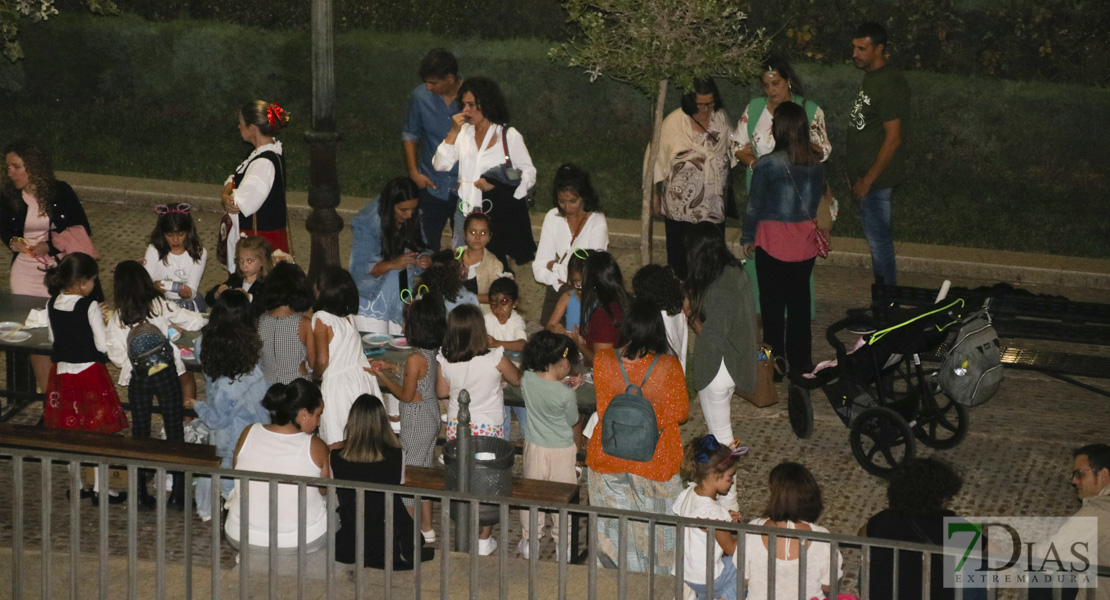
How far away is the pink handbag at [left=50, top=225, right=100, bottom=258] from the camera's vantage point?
10188mm

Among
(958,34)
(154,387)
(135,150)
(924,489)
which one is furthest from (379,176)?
(924,489)

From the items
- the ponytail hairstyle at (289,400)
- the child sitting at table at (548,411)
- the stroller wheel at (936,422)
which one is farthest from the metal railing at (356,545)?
the stroller wheel at (936,422)

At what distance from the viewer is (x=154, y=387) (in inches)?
334

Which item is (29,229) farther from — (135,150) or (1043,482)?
(135,150)

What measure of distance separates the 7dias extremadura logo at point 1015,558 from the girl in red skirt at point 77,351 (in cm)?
483

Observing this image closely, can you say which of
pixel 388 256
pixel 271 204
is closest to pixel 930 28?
pixel 388 256

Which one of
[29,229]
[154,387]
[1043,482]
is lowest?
[1043,482]

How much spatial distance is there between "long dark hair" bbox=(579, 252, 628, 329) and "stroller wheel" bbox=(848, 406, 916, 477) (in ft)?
5.33

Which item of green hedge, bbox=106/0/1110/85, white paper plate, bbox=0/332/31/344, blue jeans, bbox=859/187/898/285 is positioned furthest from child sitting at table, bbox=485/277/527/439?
green hedge, bbox=106/0/1110/85

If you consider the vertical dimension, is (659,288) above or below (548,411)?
above

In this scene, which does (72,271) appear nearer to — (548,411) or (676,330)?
(548,411)

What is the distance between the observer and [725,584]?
22.2ft

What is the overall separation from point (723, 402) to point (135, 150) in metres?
12.3

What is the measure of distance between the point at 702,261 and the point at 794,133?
5.78 ft
